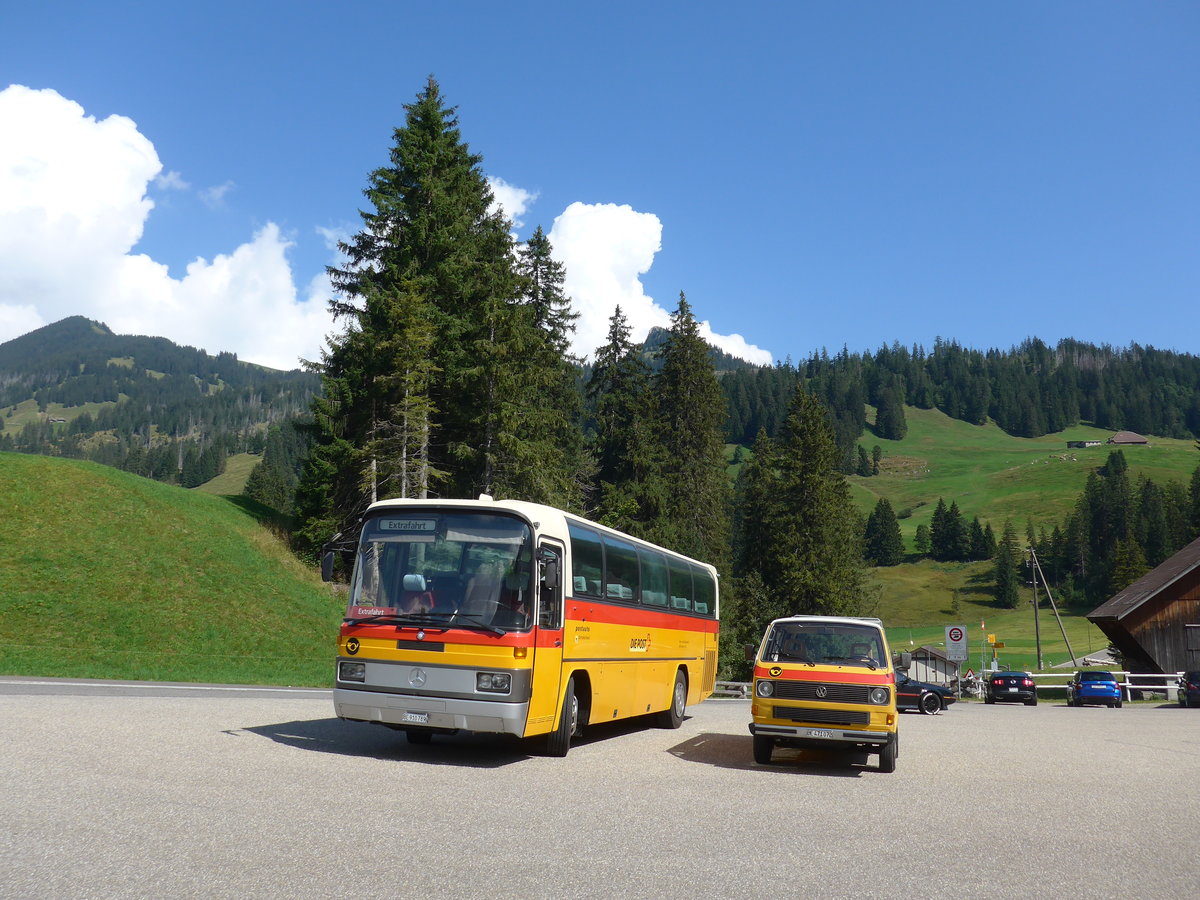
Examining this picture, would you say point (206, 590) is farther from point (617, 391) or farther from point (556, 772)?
point (617, 391)

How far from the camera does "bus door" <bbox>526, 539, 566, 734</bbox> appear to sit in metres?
11.5

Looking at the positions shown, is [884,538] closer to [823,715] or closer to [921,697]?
[921,697]

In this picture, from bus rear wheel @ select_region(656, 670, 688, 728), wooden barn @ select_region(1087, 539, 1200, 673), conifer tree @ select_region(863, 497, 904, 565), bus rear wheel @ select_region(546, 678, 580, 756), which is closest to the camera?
bus rear wheel @ select_region(546, 678, 580, 756)

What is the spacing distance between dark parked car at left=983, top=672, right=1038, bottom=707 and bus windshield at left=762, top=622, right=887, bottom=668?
104 ft

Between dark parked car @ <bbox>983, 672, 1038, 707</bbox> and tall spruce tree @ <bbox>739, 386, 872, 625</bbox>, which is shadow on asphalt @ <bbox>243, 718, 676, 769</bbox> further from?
tall spruce tree @ <bbox>739, 386, 872, 625</bbox>

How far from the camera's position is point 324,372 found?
42.0 m

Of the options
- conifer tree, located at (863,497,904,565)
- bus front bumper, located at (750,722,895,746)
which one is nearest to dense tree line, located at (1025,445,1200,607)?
conifer tree, located at (863,497,904,565)

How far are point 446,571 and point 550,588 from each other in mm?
1327

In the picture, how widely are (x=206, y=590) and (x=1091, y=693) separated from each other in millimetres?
35623

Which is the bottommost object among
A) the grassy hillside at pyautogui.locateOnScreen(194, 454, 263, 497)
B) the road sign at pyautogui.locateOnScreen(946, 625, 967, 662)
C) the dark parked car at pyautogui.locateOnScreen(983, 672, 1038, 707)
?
the dark parked car at pyautogui.locateOnScreen(983, 672, 1038, 707)

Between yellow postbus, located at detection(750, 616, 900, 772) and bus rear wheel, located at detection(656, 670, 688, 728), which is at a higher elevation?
yellow postbus, located at detection(750, 616, 900, 772)

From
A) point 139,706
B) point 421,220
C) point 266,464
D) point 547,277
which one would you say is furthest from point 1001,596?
point 139,706

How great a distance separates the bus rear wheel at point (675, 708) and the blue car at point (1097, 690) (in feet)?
93.8

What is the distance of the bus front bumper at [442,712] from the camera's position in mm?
10930
